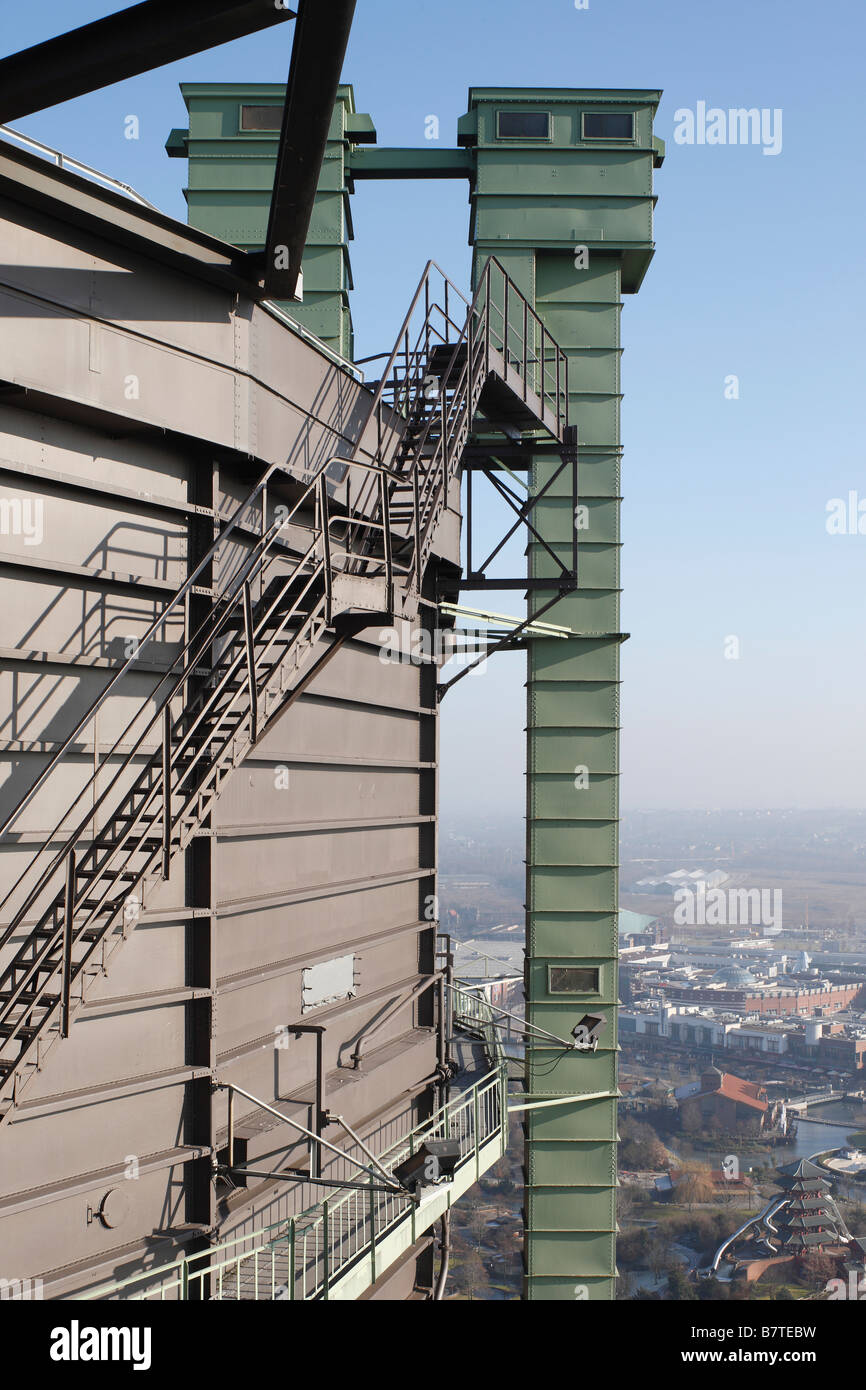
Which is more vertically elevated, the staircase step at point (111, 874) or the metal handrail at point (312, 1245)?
the staircase step at point (111, 874)

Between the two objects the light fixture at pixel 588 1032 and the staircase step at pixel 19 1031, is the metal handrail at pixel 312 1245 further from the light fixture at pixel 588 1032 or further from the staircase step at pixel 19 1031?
the light fixture at pixel 588 1032

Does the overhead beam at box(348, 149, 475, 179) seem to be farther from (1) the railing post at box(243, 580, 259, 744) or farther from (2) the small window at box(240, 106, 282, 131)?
(1) the railing post at box(243, 580, 259, 744)

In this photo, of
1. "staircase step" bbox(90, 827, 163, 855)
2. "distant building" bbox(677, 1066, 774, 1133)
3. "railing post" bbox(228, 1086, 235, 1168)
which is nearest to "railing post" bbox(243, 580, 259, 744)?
"staircase step" bbox(90, 827, 163, 855)

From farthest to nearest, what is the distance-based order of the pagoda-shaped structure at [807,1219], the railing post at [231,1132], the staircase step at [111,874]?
the pagoda-shaped structure at [807,1219] < the railing post at [231,1132] < the staircase step at [111,874]

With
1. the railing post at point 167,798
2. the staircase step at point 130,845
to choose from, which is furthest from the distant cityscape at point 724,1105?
the railing post at point 167,798

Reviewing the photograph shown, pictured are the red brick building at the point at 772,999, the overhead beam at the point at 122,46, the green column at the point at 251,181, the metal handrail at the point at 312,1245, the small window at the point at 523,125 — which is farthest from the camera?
the red brick building at the point at 772,999
